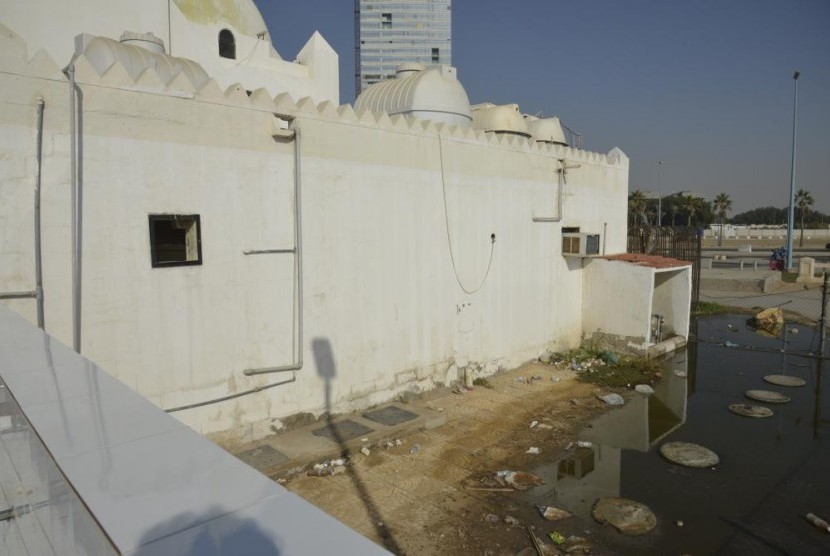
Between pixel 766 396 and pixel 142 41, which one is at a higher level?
pixel 142 41

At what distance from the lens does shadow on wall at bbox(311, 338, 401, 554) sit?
5608 mm

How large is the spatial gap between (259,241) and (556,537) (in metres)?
4.79

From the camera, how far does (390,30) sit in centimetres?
6606

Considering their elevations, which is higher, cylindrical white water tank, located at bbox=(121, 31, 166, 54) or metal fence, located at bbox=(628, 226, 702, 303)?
cylindrical white water tank, located at bbox=(121, 31, 166, 54)

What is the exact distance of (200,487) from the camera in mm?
1421

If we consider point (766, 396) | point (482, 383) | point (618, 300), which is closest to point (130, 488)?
point (482, 383)

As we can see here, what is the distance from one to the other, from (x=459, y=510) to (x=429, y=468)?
1.00 metres

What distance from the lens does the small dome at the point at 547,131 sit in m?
14.1

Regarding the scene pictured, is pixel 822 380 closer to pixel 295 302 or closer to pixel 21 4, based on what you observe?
pixel 295 302

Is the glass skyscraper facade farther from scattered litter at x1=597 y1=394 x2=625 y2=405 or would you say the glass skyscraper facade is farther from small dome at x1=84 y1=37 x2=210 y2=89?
scattered litter at x1=597 y1=394 x2=625 y2=405

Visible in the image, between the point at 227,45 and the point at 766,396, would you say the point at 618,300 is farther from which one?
the point at 227,45

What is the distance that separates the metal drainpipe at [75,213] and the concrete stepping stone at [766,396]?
10.3 m

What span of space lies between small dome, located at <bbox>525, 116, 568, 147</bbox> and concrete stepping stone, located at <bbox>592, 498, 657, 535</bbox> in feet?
32.8

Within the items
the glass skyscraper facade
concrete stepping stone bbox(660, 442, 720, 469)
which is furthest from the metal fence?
the glass skyscraper facade
